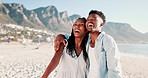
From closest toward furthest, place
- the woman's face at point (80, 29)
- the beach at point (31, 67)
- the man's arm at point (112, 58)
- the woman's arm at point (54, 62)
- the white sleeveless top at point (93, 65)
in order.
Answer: the man's arm at point (112, 58), the white sleeveless top at point (93, 65), the woman's arm at point (54, 62), the woman's face at point (80, 29), the beach at point (31, 67)

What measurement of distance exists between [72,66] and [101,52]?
48cm

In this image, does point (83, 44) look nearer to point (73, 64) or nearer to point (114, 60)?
point (73, 64)

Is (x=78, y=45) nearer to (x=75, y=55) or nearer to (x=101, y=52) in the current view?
(x=75, y=55)

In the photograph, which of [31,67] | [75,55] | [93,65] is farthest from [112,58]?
[31,67]

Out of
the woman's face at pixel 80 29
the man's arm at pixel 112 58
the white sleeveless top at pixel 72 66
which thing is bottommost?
the white sleeveless top at pixel 72 66

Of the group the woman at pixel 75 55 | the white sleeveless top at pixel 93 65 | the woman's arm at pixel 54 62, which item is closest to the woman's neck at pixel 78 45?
the woman at pixel 75 55

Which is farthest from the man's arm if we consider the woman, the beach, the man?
the beach

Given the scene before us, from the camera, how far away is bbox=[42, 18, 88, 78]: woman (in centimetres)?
169

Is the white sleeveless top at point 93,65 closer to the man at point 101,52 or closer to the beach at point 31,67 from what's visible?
the man at point 101,52

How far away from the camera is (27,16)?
520 feet

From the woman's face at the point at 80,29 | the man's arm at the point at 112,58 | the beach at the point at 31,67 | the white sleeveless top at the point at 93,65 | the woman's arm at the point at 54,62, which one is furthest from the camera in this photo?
the beach at the point at 31,67

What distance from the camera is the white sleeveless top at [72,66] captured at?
66.7 inches

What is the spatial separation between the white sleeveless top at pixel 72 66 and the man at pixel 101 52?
0.19 metres

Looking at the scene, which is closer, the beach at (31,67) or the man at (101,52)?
the man at (101,52)
